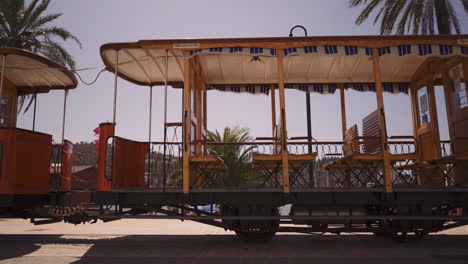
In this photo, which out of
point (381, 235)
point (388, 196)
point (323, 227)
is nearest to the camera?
point (388, 196)

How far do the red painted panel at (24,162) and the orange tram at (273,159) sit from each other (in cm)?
2

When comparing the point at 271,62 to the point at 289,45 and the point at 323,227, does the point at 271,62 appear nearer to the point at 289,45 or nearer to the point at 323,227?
the point at 289,45

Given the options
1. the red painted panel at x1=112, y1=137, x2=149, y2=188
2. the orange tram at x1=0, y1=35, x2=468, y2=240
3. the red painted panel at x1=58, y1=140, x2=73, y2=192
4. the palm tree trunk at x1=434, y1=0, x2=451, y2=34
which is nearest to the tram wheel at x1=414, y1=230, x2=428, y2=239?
the orange tram at x1=0, y1=35, x2=468, y2=240

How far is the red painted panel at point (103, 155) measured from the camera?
5996mm

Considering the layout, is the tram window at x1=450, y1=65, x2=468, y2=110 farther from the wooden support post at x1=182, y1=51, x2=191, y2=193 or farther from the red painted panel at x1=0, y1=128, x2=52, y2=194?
the red painted panel at x1=0, y1=128, x2=52, y2=194

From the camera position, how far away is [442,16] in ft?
48.4

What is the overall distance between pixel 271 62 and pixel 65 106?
205 inches

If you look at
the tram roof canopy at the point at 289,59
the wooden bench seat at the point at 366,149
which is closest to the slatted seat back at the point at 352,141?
the wooden bench seat at the point at 366,149

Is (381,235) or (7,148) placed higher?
(7,148)

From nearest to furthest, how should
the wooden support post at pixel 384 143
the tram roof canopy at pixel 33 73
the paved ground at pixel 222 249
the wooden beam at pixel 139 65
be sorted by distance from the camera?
the paved ground at pixel 222 249 < the wooden support post at pixel 384 143 < the wooden beam at pixel 139 65 < the tram roof canopy at pixel 33 73

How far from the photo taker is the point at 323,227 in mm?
6188

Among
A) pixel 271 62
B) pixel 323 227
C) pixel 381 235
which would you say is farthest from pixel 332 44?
pixel 381 235

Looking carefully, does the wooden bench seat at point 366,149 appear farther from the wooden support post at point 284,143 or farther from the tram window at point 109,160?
the tram window at point 109,160

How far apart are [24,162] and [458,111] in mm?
9002
